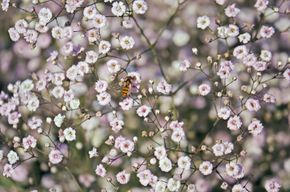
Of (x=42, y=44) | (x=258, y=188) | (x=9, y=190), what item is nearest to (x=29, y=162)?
(x=9, y=190)

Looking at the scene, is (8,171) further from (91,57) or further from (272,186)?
(272,186)

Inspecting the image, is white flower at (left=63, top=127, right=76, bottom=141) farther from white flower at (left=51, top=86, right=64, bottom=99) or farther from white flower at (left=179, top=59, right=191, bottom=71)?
white flower at (left=179, top=59, right=191, bottom=71)

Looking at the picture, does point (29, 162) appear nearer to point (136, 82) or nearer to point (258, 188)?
point (136, 82)

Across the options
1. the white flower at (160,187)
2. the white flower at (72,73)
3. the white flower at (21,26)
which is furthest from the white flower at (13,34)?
the white flower at (160,187)

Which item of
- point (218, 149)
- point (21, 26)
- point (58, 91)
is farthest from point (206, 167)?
point (21, 26)

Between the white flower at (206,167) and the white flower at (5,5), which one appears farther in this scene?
the white flower at (5,5)

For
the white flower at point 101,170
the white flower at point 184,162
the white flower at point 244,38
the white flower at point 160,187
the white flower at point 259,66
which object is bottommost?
the white flower at point 160,187

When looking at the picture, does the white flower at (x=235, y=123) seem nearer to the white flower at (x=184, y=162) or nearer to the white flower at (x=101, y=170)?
the white flower at (x=184, y=162)

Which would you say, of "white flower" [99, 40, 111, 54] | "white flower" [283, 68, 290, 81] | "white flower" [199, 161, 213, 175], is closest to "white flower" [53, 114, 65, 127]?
"white flower" [99, 40, 111, 54]
